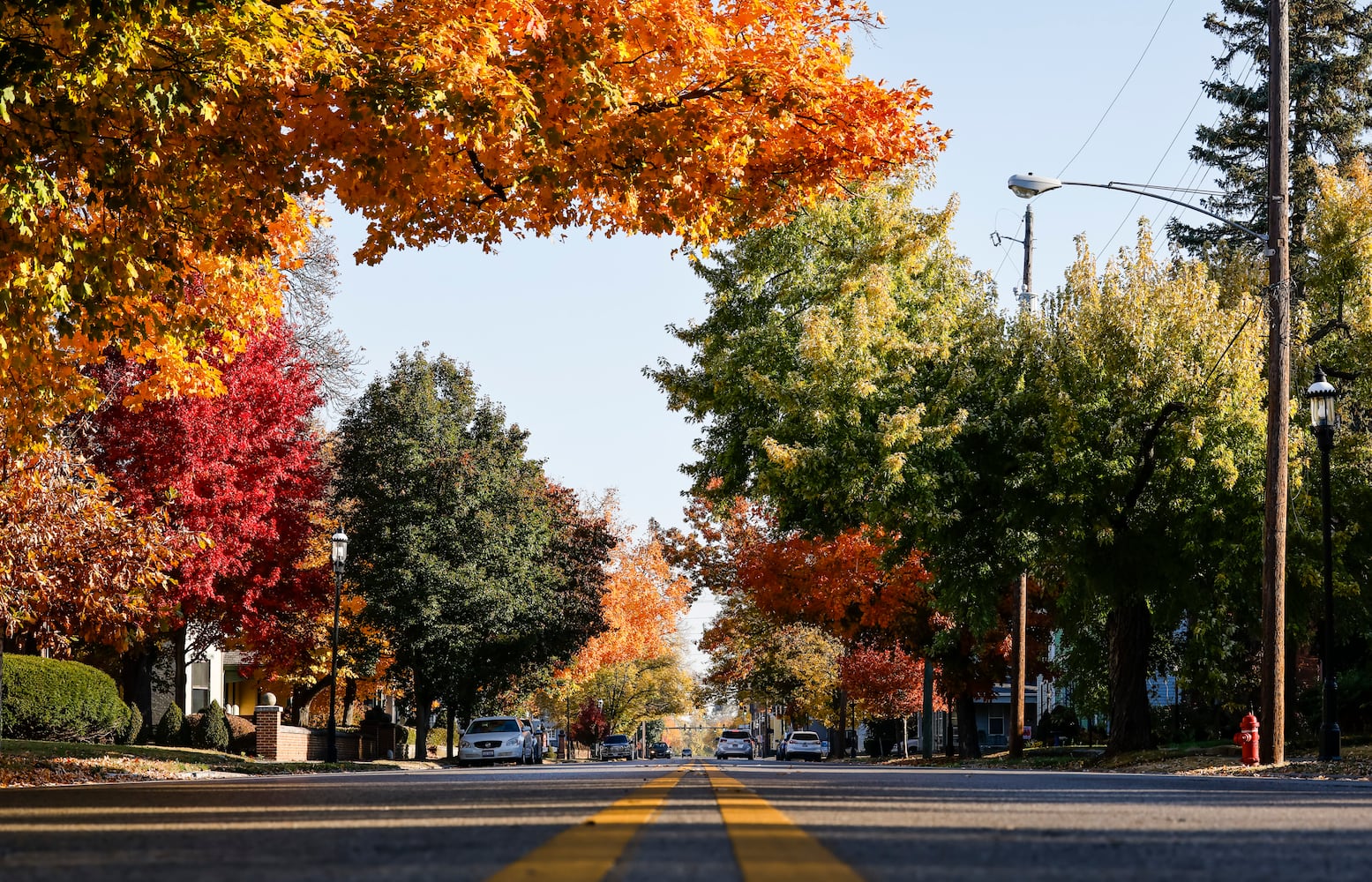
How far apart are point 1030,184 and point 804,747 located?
40138mm

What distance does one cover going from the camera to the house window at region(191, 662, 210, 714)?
2112 inches

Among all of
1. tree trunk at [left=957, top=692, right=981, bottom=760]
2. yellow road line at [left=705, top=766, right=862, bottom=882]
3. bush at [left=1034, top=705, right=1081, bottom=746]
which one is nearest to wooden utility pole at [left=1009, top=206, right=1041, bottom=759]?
tree trunk at [left=957, top=692, right=981, bottom=760]

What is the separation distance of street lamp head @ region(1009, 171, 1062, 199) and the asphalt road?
14151 mm

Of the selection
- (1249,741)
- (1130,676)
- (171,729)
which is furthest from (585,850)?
(171,729)

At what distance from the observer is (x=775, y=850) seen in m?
5.01

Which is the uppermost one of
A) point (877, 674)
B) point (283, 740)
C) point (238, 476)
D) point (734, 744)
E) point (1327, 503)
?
point (238, 476)

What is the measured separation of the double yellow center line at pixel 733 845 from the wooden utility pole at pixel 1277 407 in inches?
585

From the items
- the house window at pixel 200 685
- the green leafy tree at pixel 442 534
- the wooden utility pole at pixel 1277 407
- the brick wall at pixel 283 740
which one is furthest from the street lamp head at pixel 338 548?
the house window at pixel 200 685

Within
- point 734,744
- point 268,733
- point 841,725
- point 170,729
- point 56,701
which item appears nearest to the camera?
point 56,701

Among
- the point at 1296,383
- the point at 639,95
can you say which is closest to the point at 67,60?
the point at 639,95

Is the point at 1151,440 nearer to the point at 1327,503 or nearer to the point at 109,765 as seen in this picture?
the point at 1327,503

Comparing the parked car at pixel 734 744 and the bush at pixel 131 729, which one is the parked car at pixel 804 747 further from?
the bush at pixel 131 729

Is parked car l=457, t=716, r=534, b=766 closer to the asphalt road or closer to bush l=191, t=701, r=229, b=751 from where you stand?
bush l=191, t=701, r=229, b=751

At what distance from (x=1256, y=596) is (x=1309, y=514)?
171cm
